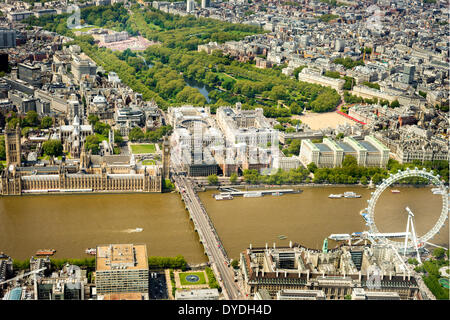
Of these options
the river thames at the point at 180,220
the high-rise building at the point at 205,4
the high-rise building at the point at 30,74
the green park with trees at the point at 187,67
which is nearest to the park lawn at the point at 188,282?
the river thames at the point at 180,220

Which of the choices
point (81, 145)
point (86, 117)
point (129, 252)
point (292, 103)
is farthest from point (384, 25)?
point (129, 252)

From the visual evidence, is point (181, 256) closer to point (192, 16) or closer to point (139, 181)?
point (139, 181)

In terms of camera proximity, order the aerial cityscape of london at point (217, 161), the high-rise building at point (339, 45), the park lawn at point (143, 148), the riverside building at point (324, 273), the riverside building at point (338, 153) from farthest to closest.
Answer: the high-rise building at point (339, 45) → the park lawn at point (143, 148) → the riverside building at point (338, 153) → the aerial cityscape of london at point (217, 161) → the riverside building at point (324, 273)

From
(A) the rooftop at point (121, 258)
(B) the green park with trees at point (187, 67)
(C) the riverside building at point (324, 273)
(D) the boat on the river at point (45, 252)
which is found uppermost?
(B) the green park with trees at point (187, 67)

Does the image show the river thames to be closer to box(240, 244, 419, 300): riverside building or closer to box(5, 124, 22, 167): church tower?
box(240, 244, 419, 300): riverside building

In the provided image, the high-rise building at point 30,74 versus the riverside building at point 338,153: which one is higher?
the high-rise building at point 30,74

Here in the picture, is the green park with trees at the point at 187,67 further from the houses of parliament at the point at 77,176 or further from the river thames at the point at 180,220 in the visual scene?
the river thames at the point at 180,220

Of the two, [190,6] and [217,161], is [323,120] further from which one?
[190,6]
